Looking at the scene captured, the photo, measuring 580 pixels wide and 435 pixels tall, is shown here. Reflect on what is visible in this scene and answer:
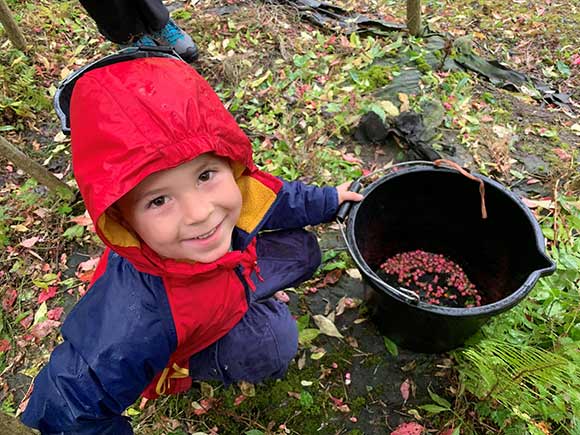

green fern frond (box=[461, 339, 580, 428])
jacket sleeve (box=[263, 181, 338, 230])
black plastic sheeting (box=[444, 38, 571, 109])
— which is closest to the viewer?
green fern frond (box=[461, 339, 580, 428])

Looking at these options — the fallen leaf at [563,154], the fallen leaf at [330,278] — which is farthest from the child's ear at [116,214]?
the fallen leaf at [563,154]

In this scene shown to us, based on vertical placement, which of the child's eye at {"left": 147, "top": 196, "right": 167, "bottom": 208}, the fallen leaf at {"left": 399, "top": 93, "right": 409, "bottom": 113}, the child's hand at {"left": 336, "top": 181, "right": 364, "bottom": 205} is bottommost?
the fallen leaf at {"left": 399, "top": 93, "right": 409, "bottom": 113}

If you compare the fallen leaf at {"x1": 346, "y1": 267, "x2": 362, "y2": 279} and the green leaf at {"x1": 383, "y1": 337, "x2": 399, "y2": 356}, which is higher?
the fallen leaf at {"x1": 346, "y1": 267, "x2": 362, "y2": 279}

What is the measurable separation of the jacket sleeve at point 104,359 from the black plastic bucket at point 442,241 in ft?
2.59

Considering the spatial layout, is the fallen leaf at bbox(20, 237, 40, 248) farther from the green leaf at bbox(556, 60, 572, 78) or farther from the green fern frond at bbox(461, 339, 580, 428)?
the green leaf at bbox(556, 60, 572, 78)

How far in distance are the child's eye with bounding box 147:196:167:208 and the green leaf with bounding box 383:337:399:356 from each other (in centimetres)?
142

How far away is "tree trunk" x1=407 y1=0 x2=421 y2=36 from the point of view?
140 inches

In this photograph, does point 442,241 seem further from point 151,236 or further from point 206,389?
point 151,236

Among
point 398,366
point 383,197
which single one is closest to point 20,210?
point 383,197

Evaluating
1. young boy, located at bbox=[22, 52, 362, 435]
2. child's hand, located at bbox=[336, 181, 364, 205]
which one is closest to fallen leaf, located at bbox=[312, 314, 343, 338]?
young boy, located at bbox=[22, 52, 362, 435]

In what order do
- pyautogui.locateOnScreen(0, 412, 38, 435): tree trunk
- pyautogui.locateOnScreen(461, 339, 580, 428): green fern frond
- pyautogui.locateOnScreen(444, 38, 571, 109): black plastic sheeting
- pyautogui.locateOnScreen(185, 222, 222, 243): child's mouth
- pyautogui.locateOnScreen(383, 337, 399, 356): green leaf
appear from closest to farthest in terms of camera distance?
pyautogui.locateOnScreen(0, 412, 38, 435): tree trunk
pyautogui.locateOnScreen(185, 222, 222, 243): child's mouth
pyautogui.locateOnScreen(461, 339, 580, 428): green fern frond
pyautogui.locateOnScreen(383, 337, 399, 356): green leaf
pyautogui.locateOnScreen(444, 38, 571, 109): black plastic sheeting

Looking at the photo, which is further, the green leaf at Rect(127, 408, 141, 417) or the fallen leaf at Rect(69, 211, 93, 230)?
the fallen leaf at Rect(69, 211, 93, 230)

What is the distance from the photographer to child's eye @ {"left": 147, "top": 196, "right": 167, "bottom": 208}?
1310 millimetres

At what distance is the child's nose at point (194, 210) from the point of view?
52.2 inches
